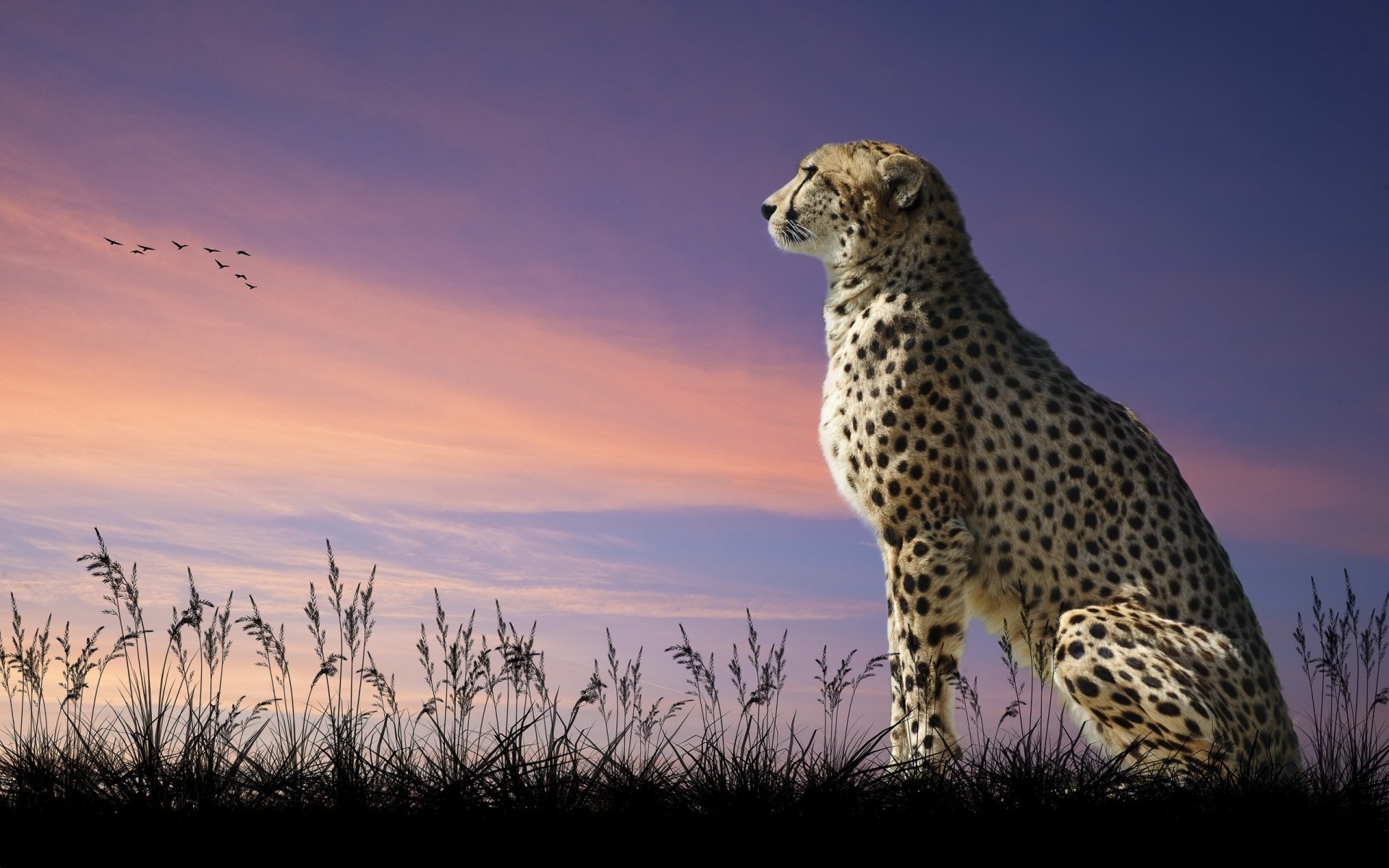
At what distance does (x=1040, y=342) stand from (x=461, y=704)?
10.2 ft

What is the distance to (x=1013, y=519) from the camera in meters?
4.77

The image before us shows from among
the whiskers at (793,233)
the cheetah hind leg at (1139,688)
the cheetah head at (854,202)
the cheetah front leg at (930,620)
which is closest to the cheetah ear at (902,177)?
the cheetah head at (854,202)

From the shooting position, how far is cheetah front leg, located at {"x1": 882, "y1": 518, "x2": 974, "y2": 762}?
15.2ft

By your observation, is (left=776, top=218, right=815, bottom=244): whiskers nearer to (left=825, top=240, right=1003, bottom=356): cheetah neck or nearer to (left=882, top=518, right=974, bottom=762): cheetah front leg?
(left=825, top=240, right=1003, bottom=356): cheetah neck

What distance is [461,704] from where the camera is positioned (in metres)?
4.50

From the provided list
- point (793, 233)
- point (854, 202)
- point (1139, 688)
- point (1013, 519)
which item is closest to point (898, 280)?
point (854, 202)

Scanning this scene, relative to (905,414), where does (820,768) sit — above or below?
below

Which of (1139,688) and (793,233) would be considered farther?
(793,233)

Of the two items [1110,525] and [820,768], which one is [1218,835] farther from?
[1110,525]

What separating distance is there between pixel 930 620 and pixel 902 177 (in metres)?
2.17

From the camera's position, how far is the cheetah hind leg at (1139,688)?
405 cm

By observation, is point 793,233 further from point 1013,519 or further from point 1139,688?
point 1139,688

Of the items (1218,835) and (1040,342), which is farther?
(1040,342)

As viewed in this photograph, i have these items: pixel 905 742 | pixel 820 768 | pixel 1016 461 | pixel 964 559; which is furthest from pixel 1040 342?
pixel 820 768
